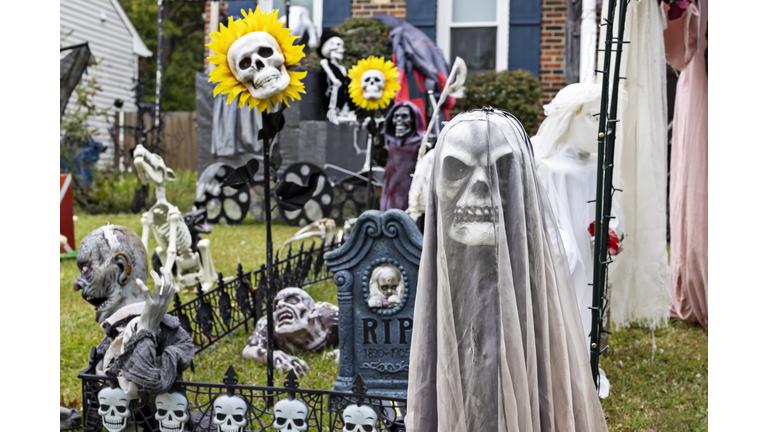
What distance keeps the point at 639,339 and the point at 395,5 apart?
769 centimetres

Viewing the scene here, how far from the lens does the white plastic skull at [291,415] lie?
2.97 meters

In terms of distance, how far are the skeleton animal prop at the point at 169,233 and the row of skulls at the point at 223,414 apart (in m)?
2.38

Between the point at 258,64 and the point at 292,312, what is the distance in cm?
208

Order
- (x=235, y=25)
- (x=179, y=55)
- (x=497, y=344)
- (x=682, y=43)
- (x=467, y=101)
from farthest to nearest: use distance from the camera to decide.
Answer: (x=179, y=55) < (x=467, y=101) < (x=682, y=43) < (x=235, y=25) < (x=497, y=344)

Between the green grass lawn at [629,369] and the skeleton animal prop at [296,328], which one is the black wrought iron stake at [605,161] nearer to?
the green grass lawn at [629,369]

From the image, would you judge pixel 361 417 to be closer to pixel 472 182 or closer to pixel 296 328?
pixel 472 182

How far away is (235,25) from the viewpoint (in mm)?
3389

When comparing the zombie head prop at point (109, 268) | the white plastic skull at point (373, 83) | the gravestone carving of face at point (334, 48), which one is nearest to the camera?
the zombie head prop at point (109, 268)

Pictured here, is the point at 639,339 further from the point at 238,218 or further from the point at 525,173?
the point at 238,218

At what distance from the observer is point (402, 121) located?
6.81m

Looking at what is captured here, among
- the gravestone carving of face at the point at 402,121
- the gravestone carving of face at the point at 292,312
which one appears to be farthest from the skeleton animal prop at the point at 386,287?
the gravestone carving of face at the point at 402,121

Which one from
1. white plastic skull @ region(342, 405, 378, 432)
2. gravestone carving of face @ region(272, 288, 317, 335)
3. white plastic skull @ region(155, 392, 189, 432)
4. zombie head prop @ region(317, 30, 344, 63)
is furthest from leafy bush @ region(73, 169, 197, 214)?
white plastic skull @ region(342, 405, 378, 432)

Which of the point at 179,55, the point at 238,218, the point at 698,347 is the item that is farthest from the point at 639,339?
the point at 179,55

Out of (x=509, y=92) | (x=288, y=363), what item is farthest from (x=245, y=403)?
(x=509, y=92)
